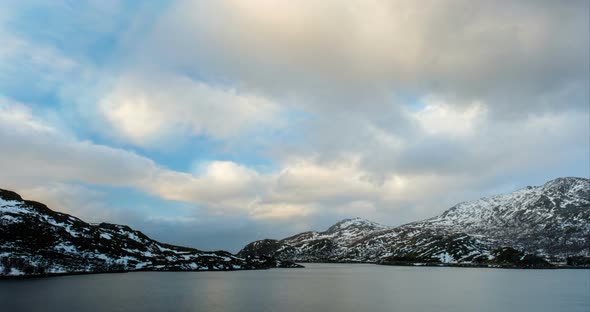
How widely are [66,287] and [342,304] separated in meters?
87.8

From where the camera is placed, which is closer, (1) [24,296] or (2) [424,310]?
(2) [424,310]

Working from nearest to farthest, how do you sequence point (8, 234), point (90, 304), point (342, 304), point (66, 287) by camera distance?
point (90, 304) → point (342, 304) → point (66, 287) → point (8, 234)

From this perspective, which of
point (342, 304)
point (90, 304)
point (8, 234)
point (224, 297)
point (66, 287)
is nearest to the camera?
point (90, 304)

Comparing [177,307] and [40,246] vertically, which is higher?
[40,246]

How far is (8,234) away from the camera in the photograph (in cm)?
19300

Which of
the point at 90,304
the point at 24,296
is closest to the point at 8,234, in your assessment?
the point at 24,296

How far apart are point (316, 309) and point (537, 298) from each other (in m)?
73.9

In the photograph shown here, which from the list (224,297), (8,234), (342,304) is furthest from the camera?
(8,234)

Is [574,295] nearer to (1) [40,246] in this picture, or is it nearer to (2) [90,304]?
(2) [90,304]

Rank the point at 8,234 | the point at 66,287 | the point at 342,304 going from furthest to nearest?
the point at 8,234, the point at 66,287, the point at 342,304

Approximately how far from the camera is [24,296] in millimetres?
99625

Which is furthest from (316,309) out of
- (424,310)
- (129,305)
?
(129,305)

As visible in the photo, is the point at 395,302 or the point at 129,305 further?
the point at 395,302

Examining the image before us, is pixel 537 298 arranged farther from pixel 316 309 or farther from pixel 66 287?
pixel 66 287
